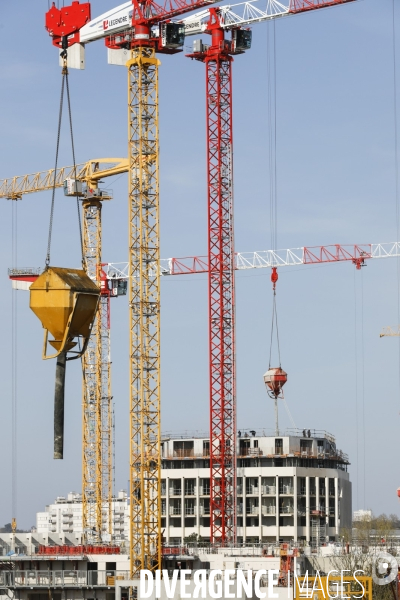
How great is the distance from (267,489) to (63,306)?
421 ft

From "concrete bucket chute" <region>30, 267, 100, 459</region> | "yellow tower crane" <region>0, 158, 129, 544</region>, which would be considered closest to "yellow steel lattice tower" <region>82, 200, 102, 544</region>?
"yellow tower crane" <region>0, 158, 129, 544</region>

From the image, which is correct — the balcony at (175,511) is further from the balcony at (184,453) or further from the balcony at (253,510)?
Result: the balcony at (253,510)

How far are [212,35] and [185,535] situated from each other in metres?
58.8

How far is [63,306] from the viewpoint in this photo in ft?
41.8

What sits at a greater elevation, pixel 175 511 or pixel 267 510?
pixel 267 510

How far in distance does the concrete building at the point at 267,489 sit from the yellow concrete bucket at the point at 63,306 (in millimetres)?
123269

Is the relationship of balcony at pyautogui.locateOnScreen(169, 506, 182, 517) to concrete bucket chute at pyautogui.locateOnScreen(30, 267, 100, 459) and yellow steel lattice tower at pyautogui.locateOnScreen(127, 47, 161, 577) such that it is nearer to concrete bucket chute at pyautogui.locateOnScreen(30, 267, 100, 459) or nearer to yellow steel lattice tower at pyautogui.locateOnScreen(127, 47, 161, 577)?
yellow steel lattice tower at pyautogui.locateOnScreen(127, 47, 161, 577)

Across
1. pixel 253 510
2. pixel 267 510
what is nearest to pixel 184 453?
pixel 253 510

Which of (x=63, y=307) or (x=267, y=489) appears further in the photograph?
(x=267, y=489)

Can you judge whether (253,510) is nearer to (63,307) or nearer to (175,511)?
(175,511)

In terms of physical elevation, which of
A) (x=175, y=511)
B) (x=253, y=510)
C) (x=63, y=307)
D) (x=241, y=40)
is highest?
(x=241, y=40)

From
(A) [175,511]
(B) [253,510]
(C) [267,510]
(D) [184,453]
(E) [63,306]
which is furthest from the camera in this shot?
(D) [184,453]

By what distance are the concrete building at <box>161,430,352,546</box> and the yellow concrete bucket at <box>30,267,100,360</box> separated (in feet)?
404

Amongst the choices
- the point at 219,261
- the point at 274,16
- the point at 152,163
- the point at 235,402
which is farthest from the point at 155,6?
the point at 235,402
